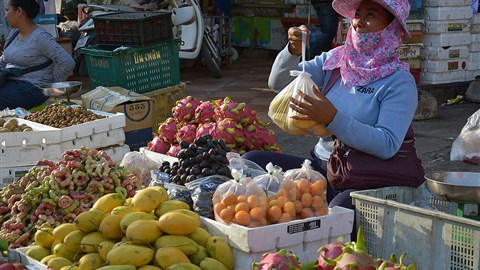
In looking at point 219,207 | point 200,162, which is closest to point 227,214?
point 219,207

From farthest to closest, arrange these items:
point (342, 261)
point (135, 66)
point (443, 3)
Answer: point (443, 3)
point (135, 66)
point (342, 261)

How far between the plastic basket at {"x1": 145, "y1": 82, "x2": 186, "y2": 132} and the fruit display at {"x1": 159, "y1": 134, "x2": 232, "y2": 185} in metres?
2.99

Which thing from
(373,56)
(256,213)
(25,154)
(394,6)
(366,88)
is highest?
(394,6)

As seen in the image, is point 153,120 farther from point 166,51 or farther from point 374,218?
point 374,218

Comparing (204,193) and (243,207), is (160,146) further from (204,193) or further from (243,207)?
(243,207)

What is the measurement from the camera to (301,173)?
3.56m

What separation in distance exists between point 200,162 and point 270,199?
543mm

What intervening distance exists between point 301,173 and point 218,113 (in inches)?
58.3

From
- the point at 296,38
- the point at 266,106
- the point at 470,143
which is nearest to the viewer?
the point at 296,38

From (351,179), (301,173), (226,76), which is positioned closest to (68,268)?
(301,173)

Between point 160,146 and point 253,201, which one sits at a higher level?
point 253,201

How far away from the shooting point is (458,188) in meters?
3.22

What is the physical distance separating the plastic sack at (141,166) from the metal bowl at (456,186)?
1.79m

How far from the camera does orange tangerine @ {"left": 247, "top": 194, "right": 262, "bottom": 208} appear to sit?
3.24 metres
